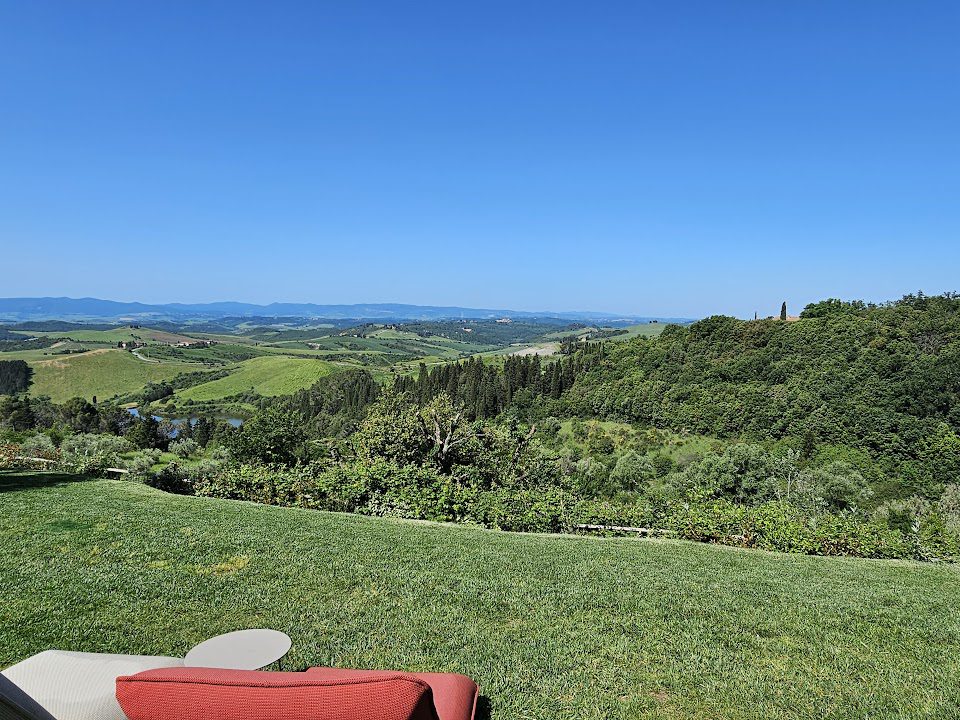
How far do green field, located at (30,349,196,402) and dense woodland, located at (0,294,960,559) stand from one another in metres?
25.4

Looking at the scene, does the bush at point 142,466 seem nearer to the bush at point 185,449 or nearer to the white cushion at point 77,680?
the bush at point 185,449

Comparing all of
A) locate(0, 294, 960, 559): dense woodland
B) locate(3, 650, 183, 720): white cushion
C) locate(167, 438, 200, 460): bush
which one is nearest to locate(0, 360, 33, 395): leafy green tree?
locate(0, 294, 960, 559): dense woodland

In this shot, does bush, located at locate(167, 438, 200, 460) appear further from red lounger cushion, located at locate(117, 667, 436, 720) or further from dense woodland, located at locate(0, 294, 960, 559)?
red lounger cushion, located at locate(117, 667, 436, 720)

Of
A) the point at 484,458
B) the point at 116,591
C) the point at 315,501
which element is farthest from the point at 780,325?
the point at 116,591

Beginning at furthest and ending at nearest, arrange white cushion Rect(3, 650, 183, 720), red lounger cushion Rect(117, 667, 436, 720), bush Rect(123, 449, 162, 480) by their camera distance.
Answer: bush Rect(123, 449, 162, 480)
white cushion Rect(3, 650, 183, 720)
red lounger cushion Rect(117, 667, 436, 720)

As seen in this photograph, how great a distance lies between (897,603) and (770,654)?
3.61m

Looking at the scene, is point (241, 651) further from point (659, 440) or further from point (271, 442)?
point (659, 440)

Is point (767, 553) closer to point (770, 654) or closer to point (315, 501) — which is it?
point (770, 654)

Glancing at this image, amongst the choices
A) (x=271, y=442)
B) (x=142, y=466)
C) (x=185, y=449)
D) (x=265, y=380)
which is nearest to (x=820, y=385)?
(x=185, y=449)

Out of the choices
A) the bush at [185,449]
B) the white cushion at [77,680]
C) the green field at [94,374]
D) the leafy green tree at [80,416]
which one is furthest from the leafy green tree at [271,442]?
the green field at [94,374]

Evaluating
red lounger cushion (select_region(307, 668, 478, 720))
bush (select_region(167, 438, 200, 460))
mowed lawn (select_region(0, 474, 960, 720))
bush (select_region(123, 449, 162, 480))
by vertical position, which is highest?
red lounger cushion (select_region(307, 668, 478, 720))

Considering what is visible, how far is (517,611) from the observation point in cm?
664

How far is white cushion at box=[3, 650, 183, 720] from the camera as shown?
303 centimetres

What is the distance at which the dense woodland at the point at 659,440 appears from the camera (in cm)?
1395
